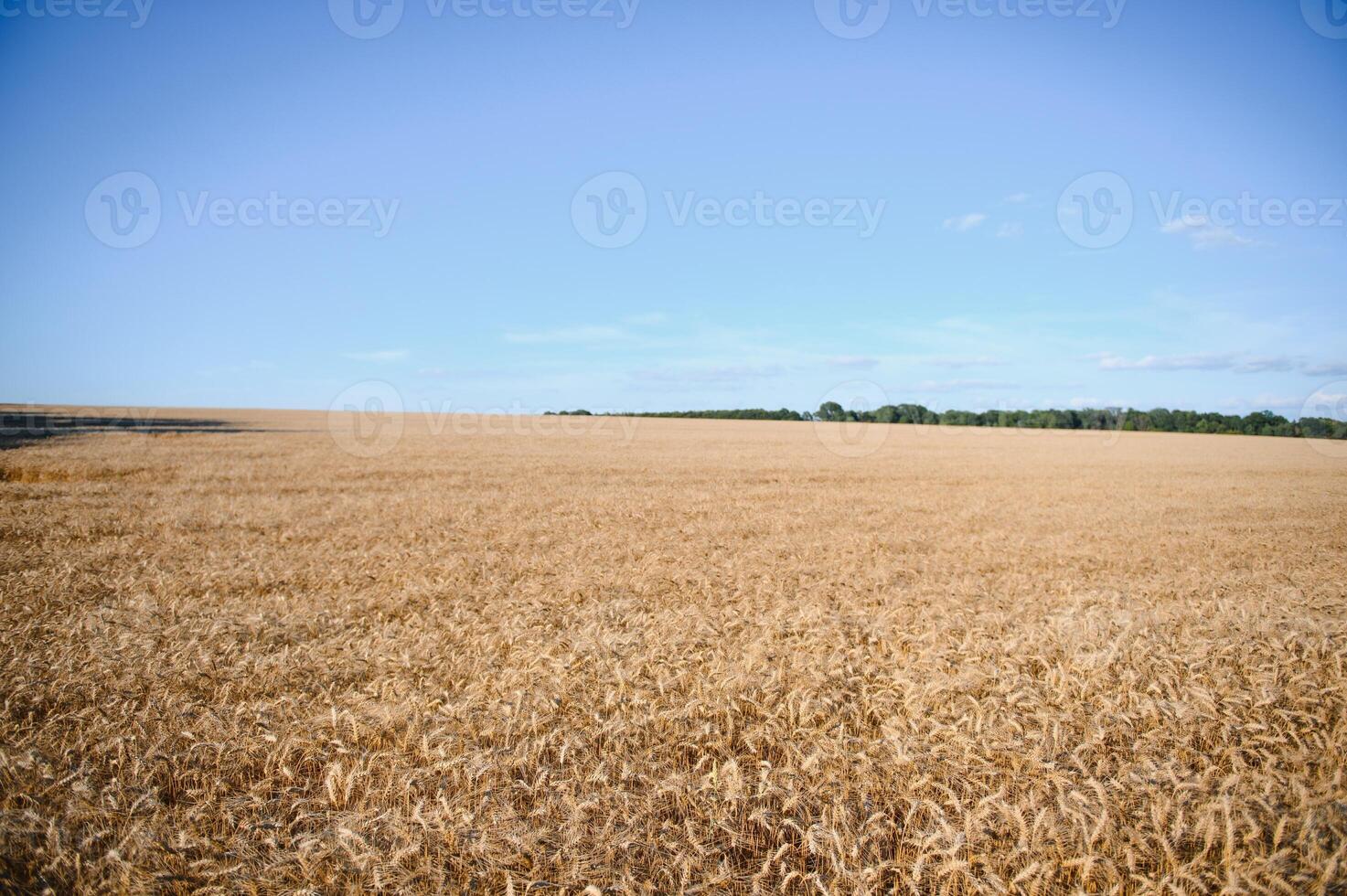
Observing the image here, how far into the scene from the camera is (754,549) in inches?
399

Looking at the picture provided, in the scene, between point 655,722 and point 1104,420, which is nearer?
point 655,722

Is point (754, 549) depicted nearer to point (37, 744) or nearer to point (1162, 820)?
point (1162, 820)

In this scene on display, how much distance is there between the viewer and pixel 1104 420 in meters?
99.8

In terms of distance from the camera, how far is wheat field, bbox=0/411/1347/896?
2.68 metres

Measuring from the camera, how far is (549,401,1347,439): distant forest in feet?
302

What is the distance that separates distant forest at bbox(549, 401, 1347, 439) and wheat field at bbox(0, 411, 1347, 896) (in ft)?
297

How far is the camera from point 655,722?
3.78 m

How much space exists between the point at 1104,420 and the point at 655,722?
122m

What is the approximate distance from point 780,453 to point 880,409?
83.9 metres

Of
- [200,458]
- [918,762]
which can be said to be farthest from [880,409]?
[918,762]

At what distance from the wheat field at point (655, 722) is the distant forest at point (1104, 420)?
90593 mm

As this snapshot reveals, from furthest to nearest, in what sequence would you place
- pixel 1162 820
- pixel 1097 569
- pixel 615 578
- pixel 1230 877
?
pixel 1097 569, pixel 615 578, pixel 1162 820, pixel 1230 877

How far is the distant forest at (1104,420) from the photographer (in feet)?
302

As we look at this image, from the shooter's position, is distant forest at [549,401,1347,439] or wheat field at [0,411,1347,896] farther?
distant forest at [549,401,1347,439]
